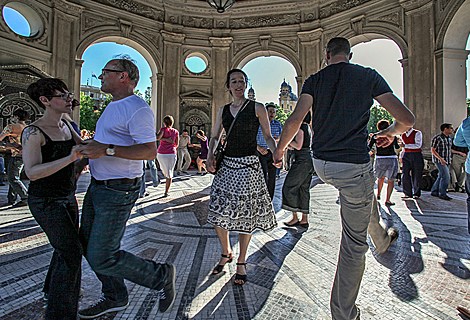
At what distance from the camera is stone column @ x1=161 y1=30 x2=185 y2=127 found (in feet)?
46.3

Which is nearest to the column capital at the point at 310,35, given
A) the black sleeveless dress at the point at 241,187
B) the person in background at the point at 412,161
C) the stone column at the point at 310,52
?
the stone column at the point at 310,52

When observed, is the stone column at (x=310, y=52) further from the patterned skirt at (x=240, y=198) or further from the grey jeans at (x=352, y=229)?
the grey jeans at (x=352, y=229)

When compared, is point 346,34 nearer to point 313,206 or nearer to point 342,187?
point 313,206

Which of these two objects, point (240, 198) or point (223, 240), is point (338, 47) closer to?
point (240, 198)

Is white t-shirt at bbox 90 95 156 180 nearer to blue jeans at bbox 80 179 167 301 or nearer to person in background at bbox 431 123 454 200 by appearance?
blue jeans at bbox 80 179 167 301

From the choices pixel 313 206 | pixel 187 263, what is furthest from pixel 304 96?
pixel 313 206

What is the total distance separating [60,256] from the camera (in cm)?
177

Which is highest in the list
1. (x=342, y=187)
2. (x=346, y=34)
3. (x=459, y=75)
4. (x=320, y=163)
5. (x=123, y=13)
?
(x=123, y=13)

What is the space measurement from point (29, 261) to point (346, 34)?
14250mm

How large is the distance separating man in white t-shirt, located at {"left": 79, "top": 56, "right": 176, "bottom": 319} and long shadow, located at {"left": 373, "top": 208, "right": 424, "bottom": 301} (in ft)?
6.40

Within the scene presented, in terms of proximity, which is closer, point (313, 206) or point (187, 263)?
point (187, 263)

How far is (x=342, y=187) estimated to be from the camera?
1767mm

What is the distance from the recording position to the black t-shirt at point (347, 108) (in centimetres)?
175

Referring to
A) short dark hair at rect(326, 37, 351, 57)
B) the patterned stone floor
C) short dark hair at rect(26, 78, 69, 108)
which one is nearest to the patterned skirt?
the patterned stone floor
